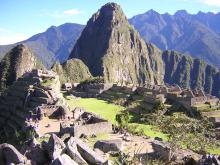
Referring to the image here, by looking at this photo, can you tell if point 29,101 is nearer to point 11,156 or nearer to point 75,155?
point 11,156

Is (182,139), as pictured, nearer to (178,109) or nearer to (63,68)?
(178,109)

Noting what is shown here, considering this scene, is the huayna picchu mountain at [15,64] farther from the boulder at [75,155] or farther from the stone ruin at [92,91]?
the boulder at [75,155]

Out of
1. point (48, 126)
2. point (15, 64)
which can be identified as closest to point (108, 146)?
point (48, 126)

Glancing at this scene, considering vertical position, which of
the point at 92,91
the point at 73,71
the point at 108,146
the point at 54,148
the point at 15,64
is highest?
the point at 15,64

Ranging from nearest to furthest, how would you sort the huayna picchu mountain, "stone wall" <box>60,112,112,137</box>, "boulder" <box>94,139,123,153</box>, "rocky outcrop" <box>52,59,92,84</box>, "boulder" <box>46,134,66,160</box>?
"boulder" <box>46,134,66,160</box> < "boulder" <box>94,139,123,153</box> < "stone wall" <box>60,112,112,137</box> < the huayna picchu mountain < "rocky outcrop" <box>52,59,92,84</box>

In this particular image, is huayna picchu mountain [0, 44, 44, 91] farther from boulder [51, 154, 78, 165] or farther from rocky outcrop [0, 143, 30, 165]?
boulder [51, 154, 78, 165]

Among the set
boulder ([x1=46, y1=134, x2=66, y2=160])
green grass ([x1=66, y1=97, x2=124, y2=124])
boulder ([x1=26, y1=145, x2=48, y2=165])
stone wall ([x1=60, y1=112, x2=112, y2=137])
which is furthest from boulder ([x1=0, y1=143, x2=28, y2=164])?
green grass ([x1=66, y1=97, x2=124, y2=124])

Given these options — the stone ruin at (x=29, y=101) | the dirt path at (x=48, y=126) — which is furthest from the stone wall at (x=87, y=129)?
the stone ruin at (x=29, y=101)

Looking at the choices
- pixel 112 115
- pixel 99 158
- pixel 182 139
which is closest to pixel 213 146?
pixel 182 139
